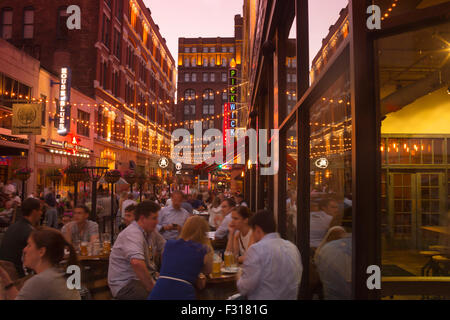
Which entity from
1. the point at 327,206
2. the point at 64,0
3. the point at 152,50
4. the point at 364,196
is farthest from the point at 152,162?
the point at 364,196

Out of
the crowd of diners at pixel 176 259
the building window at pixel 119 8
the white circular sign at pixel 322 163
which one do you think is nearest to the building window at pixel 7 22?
the building window at pixel 119 8

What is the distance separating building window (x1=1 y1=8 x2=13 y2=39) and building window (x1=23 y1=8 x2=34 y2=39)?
1005mm

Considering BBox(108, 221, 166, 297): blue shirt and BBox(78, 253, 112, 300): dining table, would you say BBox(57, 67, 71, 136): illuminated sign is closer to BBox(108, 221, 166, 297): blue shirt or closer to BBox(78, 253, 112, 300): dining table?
BBox(78, 253, 112, 300): dining table

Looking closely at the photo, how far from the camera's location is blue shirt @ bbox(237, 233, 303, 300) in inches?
119

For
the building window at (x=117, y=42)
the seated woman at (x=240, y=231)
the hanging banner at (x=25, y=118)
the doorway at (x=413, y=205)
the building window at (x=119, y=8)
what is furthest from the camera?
the building window at (x=119, y=8)

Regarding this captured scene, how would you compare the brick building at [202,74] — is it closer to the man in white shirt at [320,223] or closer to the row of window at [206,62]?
the row of window at [206,62]

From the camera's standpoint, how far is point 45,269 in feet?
9.27

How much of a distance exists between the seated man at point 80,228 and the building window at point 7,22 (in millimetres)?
28844

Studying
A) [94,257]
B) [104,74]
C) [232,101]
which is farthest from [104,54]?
[94,257]

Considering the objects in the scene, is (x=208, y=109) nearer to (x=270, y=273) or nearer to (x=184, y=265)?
(x=184, y=265)

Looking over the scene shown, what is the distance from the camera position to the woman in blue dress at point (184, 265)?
130 inches

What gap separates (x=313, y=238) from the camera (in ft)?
16.5

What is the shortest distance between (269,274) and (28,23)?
3342 cm

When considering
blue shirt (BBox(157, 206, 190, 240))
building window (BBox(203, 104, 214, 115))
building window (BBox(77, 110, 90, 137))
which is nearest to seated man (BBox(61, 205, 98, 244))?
blue shirt (BBox(157, 206, 190, 240))
